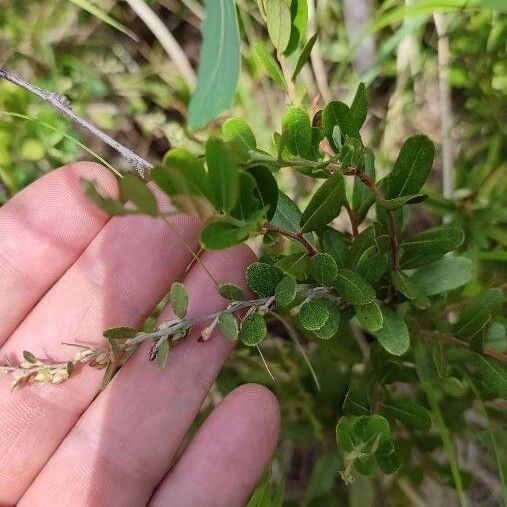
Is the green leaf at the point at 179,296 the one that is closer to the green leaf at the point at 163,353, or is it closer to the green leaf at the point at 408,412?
the green leaf at the point at 163,353

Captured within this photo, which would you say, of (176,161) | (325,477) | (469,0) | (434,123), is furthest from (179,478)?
(434,123)

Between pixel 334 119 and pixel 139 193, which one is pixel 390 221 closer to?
pixel 334 119

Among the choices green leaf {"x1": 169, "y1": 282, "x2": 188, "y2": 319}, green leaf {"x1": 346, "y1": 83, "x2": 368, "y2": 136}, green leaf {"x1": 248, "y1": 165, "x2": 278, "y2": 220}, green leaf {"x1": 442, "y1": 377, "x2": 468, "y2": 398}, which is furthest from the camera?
green leaf {"x1": 442, "y1": 377, "x2": 468, "y2": 398}

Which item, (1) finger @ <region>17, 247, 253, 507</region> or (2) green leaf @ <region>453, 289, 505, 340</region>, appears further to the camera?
(1) finger @ <region>17, 247, 253, 507</region>

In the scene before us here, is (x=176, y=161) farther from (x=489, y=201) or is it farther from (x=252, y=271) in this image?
(x=489, y=201)

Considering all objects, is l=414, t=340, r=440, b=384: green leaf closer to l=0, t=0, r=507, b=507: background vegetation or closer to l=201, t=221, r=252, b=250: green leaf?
l=0, t=0, r=507, b=507: background vegetation

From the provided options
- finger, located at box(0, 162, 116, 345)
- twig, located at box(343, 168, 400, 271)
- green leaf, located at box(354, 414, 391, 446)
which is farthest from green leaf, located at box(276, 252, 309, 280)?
finger, located at box(0, 162, 116, 345)
